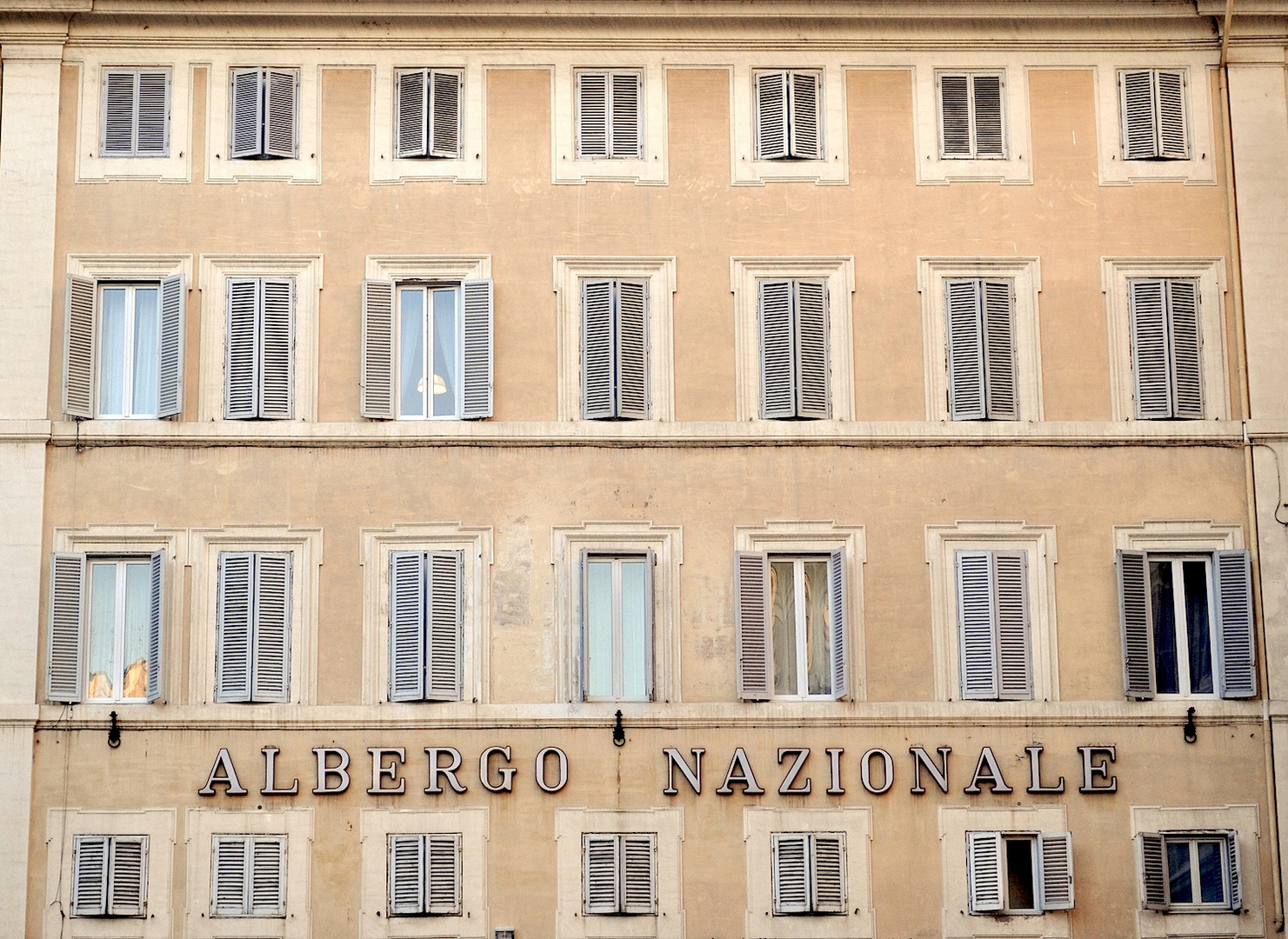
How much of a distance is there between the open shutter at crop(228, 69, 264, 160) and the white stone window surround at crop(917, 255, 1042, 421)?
8.56m

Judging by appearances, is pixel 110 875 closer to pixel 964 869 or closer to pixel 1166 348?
pixel 964 869

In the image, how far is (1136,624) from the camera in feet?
90.5

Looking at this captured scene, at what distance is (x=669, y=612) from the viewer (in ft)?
90.4

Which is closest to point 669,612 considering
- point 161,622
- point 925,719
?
point 925,719

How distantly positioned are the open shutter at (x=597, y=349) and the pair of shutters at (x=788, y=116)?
2.78m

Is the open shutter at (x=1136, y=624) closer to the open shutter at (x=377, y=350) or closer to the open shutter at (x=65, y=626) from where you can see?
the open shutter at (x=377, y=350)

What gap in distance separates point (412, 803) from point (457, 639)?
2.03 metres

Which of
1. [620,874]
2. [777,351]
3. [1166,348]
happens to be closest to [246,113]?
[777,351]

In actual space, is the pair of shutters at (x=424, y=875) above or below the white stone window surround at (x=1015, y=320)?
Answer: below

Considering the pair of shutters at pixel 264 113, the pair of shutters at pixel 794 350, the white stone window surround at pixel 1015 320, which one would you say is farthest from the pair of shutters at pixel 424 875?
the pair of shutters at pixel 264 113

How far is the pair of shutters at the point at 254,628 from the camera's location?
27.2 m

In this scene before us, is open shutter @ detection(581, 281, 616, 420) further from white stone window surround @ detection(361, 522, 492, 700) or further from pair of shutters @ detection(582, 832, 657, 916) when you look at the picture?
pair of shutters @ detection(582, 832, 657, 916)

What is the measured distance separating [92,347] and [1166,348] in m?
13.5

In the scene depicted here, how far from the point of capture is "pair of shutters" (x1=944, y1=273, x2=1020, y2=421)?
28.1 meters
